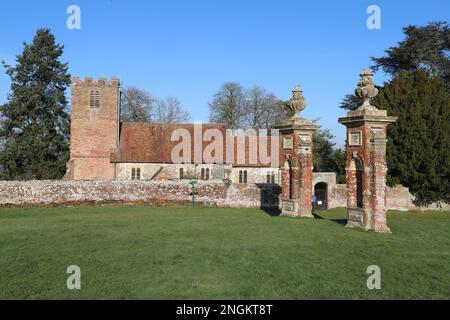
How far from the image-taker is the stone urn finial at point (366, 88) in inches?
528

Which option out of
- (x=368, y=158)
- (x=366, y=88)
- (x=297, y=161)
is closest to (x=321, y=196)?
(x=297, y=161)

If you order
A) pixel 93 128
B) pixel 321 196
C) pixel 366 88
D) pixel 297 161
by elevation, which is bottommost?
pixel 321 196

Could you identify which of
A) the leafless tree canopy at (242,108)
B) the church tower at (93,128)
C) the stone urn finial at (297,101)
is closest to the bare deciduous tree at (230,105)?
the leafless tree canopy at (242,108)

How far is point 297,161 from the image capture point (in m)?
17.0

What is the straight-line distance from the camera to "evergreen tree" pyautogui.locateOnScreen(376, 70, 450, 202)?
1009 inches

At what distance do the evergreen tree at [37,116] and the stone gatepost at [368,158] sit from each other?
29.7m

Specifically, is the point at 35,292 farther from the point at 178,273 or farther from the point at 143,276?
the point at 178,273

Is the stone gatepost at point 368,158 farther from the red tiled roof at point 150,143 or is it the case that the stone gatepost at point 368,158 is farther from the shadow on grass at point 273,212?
the red tiled roof at point 150,143

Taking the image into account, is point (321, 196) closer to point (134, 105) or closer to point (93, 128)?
point (93, 128)

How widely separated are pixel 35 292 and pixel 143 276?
1721 millimetres

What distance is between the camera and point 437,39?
109 ft

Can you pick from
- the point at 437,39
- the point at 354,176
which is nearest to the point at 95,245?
the point at 354,176

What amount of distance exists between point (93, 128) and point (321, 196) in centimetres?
1982
